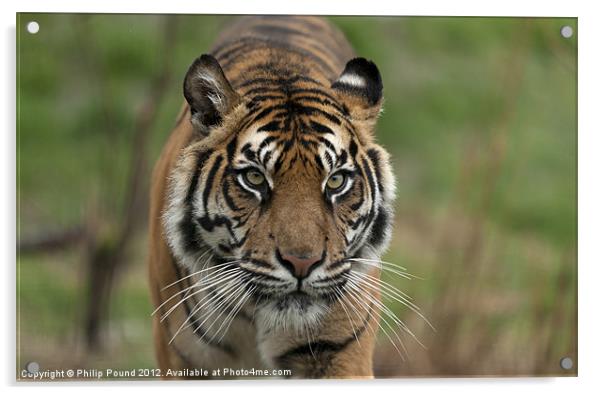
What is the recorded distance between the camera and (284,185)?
2.52 meters

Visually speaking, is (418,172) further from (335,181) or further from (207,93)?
(207,93)

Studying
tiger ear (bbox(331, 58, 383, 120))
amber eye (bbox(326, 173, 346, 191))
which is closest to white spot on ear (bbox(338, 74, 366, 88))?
tiger ear (bbox(331, 58, 383, 120))

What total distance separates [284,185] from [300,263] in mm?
218

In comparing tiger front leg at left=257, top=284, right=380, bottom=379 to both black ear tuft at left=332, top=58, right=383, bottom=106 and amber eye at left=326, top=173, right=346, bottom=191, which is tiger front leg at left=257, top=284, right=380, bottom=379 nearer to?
amber eye at left=326, top=173, right=346, bottom=191

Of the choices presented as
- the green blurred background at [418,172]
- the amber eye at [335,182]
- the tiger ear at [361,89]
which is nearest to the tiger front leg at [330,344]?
the green blurred background at [418,172]

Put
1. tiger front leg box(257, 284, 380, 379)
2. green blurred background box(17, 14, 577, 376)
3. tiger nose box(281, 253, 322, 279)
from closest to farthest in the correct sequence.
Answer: tiger nose box(281, 253, 322, 279) < tiger front leg box(257, 284, 380, 379) < green blurred background box(17, 14, 577, 376)

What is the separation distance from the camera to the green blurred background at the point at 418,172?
2.91m

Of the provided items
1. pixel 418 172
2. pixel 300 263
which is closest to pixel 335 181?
pixel 300 263

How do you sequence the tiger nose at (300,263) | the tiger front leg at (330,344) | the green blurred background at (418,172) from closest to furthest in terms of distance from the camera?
1. the tiger nose at (300,263)
2. the tiger front leg at (330,344)
3. the green blurred background at (418,172)

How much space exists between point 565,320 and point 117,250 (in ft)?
4.61

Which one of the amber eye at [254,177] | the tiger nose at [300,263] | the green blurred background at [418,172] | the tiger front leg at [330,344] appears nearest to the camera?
the tiger nose at [300,263]

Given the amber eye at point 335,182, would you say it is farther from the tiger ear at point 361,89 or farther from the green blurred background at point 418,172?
the green blurred background at point 418,172

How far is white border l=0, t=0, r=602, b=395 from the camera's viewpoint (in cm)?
280

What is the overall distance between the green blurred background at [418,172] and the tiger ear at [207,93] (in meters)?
0.36
